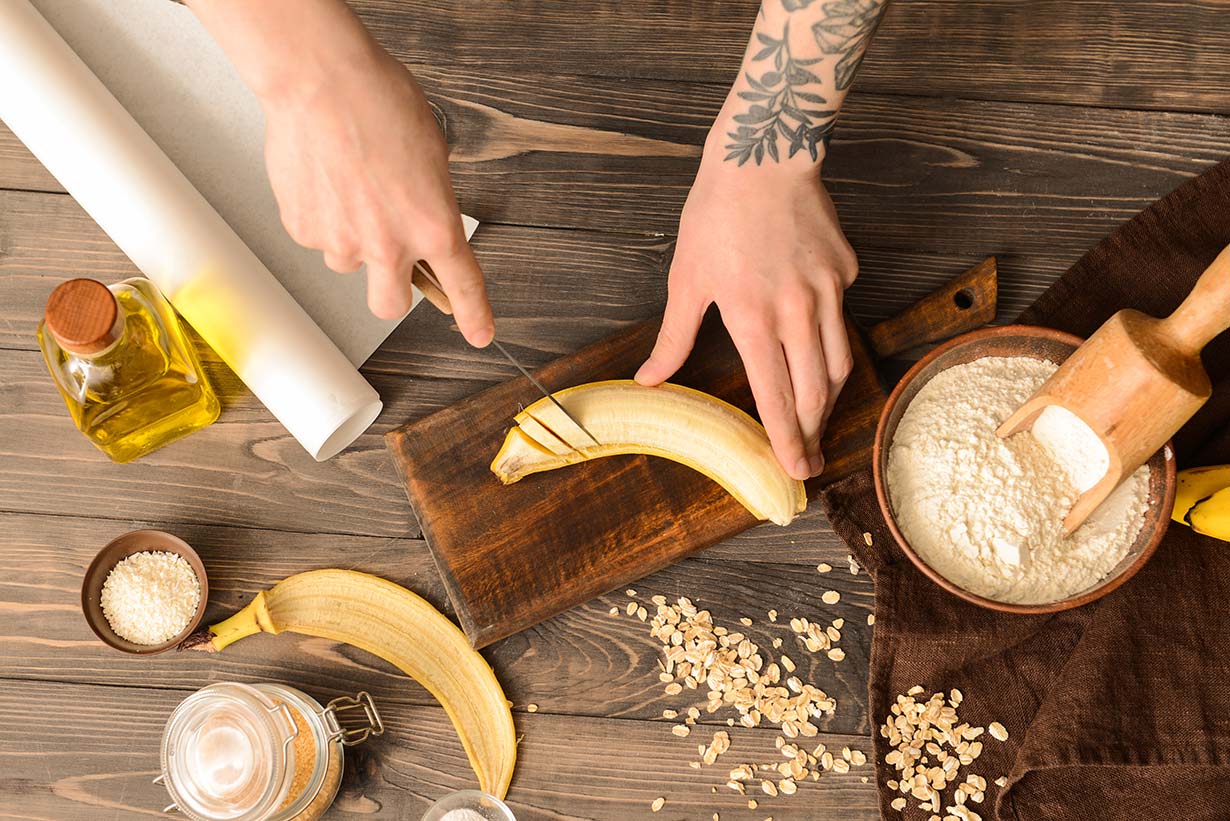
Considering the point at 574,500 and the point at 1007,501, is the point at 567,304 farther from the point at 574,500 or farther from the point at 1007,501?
the point at 1007,501

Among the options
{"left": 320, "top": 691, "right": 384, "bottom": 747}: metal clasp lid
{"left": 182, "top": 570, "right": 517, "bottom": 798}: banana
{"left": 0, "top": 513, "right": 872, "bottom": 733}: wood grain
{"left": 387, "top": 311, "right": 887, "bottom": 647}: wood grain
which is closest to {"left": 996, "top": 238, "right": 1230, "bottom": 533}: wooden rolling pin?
{"left": 387, "top": 311, "right": 887, "bottom": 647}: wood grain

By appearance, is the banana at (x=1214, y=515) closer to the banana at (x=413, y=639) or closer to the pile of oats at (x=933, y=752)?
the pile of oats at (x=933, y=752)

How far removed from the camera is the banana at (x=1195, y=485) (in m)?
0.99

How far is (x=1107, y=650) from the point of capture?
1.03 m

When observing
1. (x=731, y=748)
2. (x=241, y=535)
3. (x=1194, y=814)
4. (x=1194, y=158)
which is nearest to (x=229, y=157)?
(x=241, y=535)

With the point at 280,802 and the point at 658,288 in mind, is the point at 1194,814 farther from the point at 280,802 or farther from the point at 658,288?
the point at 280,802

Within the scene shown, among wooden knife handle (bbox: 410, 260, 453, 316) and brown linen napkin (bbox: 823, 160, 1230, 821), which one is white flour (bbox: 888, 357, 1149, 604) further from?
wooden knife handle (bbox: 410, 260, 453, 316)

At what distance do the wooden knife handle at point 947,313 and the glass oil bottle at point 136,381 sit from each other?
83 centimetres

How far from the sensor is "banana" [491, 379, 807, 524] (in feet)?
3.43

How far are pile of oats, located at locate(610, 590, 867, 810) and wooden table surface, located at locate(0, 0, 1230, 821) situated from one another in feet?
0.06

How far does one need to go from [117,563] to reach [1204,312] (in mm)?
1212

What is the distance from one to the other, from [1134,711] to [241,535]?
108 cm

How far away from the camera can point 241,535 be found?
3.77ft

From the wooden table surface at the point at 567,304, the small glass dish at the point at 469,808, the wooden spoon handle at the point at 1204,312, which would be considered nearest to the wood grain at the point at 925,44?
the wooden table surface at the point at 567,304
